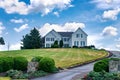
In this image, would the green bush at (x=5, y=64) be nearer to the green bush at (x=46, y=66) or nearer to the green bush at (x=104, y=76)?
→ the green bush at (x=46, y=66)

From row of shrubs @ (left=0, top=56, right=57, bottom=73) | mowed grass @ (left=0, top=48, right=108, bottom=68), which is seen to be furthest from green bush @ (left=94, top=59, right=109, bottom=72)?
mowed grass @ (left=0, top=48, right=108, bottom=68)

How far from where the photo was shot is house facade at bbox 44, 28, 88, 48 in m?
98.3

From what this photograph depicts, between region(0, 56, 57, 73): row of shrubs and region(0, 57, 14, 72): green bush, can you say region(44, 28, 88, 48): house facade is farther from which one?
region(0, 57, 14, 72): green bush

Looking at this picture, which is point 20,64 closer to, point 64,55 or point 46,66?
point 46,66

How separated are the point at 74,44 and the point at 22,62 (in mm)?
65205

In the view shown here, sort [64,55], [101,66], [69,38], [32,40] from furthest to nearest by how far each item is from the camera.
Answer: [69,38], [32,40], [64,55], [101,66]

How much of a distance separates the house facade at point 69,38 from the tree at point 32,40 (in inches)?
283

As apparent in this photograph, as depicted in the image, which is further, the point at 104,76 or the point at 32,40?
the point at 32,40

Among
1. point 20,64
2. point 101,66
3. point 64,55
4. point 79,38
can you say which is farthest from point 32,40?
point 101,66

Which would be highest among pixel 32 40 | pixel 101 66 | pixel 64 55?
pixel 32 40

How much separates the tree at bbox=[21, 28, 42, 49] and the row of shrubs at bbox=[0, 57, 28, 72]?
181ft

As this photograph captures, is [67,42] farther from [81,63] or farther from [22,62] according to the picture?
[22,62]

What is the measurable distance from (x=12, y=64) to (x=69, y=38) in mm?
66975

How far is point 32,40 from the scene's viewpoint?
89500mm
